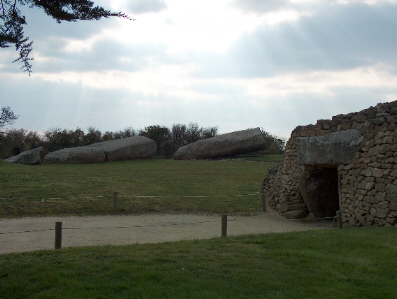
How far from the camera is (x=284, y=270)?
223 inches

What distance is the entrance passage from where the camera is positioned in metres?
12.1

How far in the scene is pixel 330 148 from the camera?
1056 cm

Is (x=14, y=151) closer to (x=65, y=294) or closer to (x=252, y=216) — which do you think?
(x=252, y=216)

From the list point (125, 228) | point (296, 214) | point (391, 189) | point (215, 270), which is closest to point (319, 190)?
point (296, 214)

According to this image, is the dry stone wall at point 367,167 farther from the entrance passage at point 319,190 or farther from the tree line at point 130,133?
the tree line at point 130,133

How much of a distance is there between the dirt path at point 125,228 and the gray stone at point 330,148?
77.7 inches

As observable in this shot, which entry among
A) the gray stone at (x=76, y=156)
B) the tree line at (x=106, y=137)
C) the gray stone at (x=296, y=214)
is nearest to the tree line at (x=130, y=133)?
the tree line at (x=106, y=137)

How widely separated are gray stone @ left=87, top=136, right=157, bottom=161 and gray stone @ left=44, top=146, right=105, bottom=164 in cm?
83

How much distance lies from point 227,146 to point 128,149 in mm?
7195

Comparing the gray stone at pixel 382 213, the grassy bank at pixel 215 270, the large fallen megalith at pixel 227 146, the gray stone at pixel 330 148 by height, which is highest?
the large fallen megalith at pixel 227 146

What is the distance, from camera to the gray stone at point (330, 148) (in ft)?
33.2

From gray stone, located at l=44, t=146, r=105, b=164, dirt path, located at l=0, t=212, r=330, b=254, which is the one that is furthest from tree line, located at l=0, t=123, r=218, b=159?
dirt path, located at l=0, t=212, r=330, b=254

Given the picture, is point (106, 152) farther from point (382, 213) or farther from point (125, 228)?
point (382, 213)

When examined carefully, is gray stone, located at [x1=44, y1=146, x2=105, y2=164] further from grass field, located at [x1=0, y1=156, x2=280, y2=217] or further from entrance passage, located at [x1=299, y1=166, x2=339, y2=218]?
entrance passage, located at [x1=299, y1=166, x2=339, y2=218]
